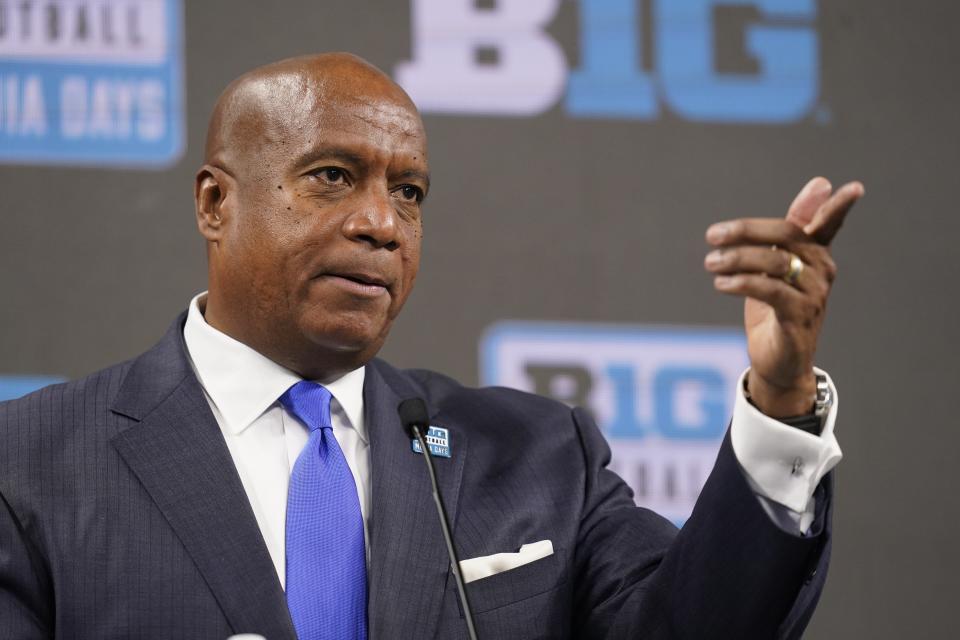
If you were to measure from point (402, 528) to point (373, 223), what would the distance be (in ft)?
1.82

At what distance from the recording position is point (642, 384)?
11.1ft

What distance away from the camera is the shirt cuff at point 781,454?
193 centimetres

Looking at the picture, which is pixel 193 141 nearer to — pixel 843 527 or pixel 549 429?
pixel 549 429

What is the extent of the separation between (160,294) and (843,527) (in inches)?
73.2

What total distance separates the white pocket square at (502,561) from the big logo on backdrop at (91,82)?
1.44 m

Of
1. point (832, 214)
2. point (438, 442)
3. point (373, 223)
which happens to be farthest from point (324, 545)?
point (832, 214)

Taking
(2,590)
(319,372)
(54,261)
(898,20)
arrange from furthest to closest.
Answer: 1. (898,20)
2. (54,261)
3. (319,372)
4. (2,590)

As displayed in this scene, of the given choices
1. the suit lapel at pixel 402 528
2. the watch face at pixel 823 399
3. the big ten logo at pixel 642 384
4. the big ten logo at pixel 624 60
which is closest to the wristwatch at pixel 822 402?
the watch face at pixel 823 399

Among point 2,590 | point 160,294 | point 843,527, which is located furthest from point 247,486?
point 843,527

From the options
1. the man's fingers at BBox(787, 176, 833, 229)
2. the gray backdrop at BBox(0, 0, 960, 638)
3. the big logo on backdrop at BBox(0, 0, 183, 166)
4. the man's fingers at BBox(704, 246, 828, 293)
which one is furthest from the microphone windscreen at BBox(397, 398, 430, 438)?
the big logo on backdrop at BBox(0, 0, 183, 166)

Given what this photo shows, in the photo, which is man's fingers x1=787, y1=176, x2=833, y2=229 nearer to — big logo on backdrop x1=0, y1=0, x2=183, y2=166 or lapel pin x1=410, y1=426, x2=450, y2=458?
lapel pin x1=410, y1=426, x2=450, y2=458

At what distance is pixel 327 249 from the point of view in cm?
239

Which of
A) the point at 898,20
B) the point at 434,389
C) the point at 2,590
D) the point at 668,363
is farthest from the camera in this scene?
the point at 898,20

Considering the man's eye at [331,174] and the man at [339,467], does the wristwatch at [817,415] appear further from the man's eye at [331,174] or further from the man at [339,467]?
the man's eye at [331,174]
